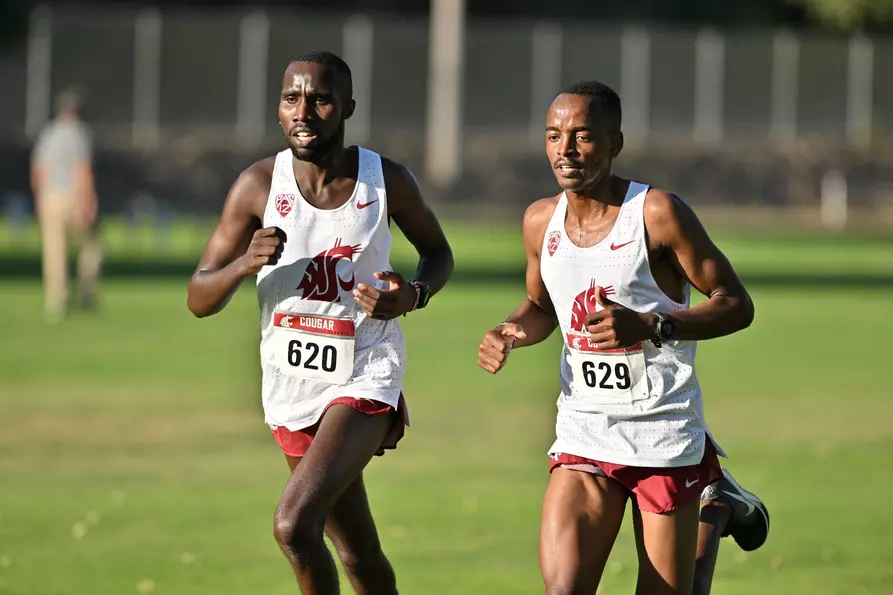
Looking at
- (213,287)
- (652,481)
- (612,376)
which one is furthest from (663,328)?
(213,287)

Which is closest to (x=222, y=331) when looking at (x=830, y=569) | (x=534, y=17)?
(x=830, y=569)

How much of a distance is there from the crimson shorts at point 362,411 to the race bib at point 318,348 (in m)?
0.11

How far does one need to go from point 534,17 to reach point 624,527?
47.8m

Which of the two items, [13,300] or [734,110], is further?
[734,110]

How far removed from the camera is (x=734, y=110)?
49.1 m

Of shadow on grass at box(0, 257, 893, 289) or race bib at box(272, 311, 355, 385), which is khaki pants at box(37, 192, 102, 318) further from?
race bib at box(272, 311, 355, 385)

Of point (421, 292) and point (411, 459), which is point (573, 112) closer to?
point (421, 292)

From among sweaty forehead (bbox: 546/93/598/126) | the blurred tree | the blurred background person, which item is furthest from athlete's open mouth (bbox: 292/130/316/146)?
the blurred tree

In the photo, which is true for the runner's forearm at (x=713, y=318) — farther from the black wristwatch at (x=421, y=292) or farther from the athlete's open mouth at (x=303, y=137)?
the athlete's open mouth at (x=303, y=137)

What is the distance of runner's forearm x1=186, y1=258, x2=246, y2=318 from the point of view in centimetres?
640

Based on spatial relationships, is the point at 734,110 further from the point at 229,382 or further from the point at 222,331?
the point at 229,382

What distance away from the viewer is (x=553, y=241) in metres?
6.31

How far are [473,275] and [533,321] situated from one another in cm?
2129

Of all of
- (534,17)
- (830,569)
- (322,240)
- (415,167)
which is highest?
(534,17)
